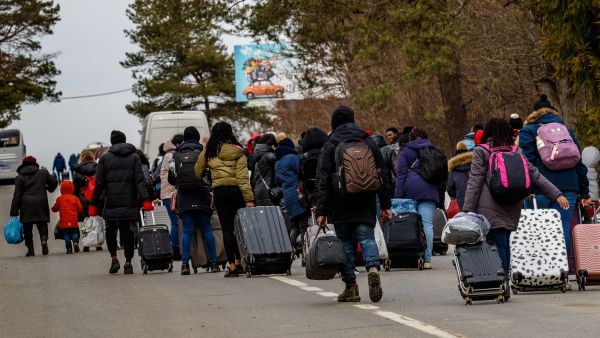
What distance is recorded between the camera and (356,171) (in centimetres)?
1408

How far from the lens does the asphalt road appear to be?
12.1m

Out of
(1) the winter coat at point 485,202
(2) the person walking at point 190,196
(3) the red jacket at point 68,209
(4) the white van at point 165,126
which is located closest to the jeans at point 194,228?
(2) the person walking at point 190,196

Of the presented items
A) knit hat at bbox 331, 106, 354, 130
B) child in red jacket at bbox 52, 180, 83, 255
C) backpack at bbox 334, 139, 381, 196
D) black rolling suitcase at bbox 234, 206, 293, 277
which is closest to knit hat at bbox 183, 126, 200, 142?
black rolling suitcase at bbox 234, 206, 293, 277

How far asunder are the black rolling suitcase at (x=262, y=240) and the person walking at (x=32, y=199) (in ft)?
33.9

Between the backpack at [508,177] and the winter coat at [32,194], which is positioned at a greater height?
the winter coat at [32,194]

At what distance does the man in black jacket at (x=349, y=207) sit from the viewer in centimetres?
1430

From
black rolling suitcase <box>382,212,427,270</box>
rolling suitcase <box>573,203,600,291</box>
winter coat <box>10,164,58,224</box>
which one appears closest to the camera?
rolling suitcase <box>573,203,600,291</box>

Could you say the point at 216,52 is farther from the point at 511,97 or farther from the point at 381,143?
the point at 381,143

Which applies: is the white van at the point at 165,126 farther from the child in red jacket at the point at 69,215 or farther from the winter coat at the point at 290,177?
the winter coat at the point at 290,177

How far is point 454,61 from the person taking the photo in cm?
3828

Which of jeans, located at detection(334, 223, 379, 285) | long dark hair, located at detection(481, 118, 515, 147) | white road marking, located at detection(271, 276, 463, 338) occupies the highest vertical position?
long dark hair, located at detection(481, 118, 515, 147)

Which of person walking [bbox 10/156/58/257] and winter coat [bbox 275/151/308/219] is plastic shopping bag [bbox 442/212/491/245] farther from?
person walking [bbox 10/156/58/257]

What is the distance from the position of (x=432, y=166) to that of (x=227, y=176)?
113 inches

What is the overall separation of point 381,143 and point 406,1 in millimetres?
17141
